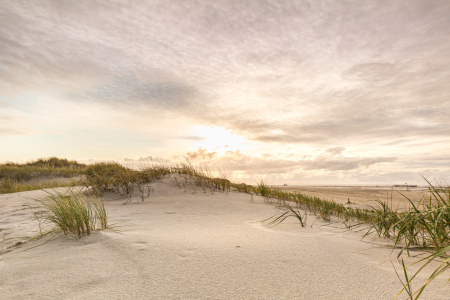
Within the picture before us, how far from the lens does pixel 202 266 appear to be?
1.93 meters

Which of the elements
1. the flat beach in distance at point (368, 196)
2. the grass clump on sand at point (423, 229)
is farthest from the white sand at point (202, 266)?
the flat beach in distance at point (368, 196)

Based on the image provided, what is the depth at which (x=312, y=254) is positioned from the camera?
225cm

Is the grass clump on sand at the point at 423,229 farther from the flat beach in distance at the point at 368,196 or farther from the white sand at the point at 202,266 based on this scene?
the flat beach in distance at the point at 368,196

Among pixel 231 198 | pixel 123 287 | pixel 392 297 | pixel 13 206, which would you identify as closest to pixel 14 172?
pixel 13 206

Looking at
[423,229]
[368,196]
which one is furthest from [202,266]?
[368,196]

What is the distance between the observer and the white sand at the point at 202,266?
5.34 feet

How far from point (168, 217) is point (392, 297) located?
3.25 meters

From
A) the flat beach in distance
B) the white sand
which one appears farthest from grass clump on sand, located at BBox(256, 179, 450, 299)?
the flat beach in distance

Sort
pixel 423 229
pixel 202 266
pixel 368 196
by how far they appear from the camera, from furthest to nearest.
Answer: pixel 368 196 < pixel 423 229 < pixel 202 266

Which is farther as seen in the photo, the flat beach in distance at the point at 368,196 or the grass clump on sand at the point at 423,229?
the flat beach in distance at the point at 368,196

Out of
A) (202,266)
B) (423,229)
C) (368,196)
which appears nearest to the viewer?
(202,266)

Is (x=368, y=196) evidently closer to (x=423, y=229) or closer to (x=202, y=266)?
(x=423, y=229)

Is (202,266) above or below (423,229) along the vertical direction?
below

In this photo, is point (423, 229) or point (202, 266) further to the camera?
point (423, 229)
